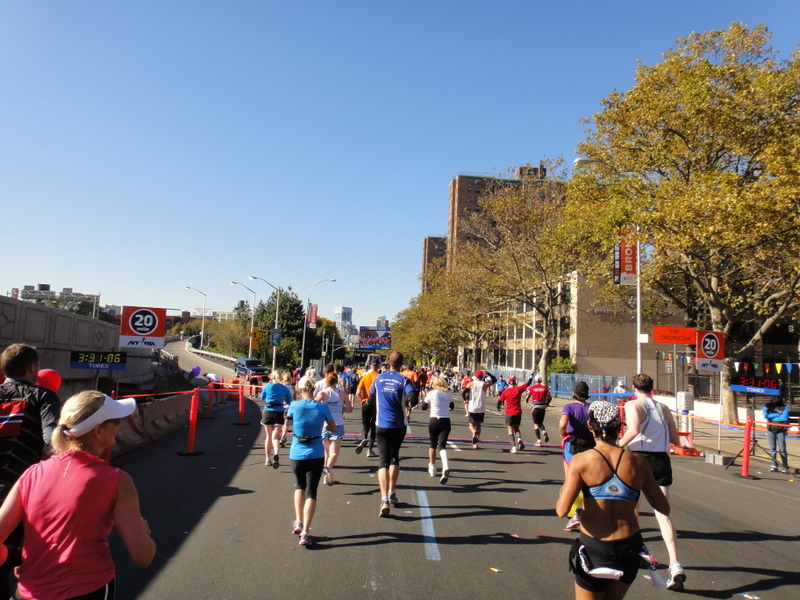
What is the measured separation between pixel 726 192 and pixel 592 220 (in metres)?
6.36

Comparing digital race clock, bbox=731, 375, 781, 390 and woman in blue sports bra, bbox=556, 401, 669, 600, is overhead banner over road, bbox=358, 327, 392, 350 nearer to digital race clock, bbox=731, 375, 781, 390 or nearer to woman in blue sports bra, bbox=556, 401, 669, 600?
digital race clock, bbox=731, 375, 781, 390

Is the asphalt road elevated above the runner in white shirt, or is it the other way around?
the runner in white shirt

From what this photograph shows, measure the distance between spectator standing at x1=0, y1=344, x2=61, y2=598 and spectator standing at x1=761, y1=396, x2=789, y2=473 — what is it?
13609mm

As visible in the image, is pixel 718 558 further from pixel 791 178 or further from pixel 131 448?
pixel 791 178

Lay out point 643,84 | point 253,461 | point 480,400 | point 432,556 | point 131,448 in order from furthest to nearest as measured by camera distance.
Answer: point 643,84 < point 480,400 < point 131,448 < point 253,461 < point 432,556

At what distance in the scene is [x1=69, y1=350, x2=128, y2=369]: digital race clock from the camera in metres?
14.9

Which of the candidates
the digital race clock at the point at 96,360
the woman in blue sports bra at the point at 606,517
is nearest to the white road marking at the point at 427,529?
the woman in blue sports bra at the point at 606,517

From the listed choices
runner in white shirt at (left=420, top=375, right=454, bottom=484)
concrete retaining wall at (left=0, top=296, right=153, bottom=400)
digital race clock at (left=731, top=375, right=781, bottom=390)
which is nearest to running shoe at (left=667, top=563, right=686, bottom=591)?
runner in white shirt at (left=420, top=375, right=454, bottom=484)

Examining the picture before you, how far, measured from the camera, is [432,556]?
5.94 metres

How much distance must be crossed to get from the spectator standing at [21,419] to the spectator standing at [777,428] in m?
13.6

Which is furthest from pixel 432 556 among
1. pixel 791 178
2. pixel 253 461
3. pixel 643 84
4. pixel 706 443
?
pixel 643 84

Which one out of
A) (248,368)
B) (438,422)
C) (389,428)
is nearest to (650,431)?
(389,428)

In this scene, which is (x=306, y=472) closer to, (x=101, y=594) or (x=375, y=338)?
(x=101, y=594)

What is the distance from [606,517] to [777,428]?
1184 centimetres
